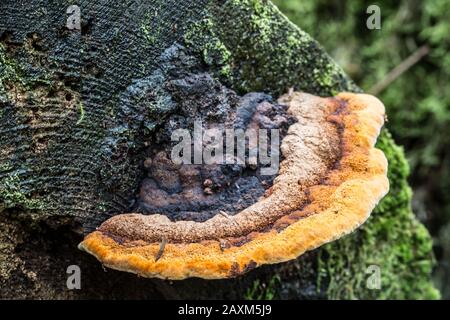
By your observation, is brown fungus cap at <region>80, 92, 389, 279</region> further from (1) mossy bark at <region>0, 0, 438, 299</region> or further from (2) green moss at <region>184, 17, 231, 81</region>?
(2) green moss at <region>184, 17, 231, 81</region>

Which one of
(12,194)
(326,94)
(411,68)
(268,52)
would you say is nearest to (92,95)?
(12,194)

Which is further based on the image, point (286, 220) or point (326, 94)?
point (326, 94)

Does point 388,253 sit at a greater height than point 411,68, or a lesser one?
lesser

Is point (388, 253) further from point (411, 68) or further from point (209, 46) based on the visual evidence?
point (411, 68)

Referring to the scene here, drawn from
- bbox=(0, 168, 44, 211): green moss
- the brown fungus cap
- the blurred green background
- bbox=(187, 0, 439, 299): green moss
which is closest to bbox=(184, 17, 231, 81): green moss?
bbox=(187, 0, 439, 299): green moss

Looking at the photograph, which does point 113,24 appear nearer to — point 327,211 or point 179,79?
point 179,79
